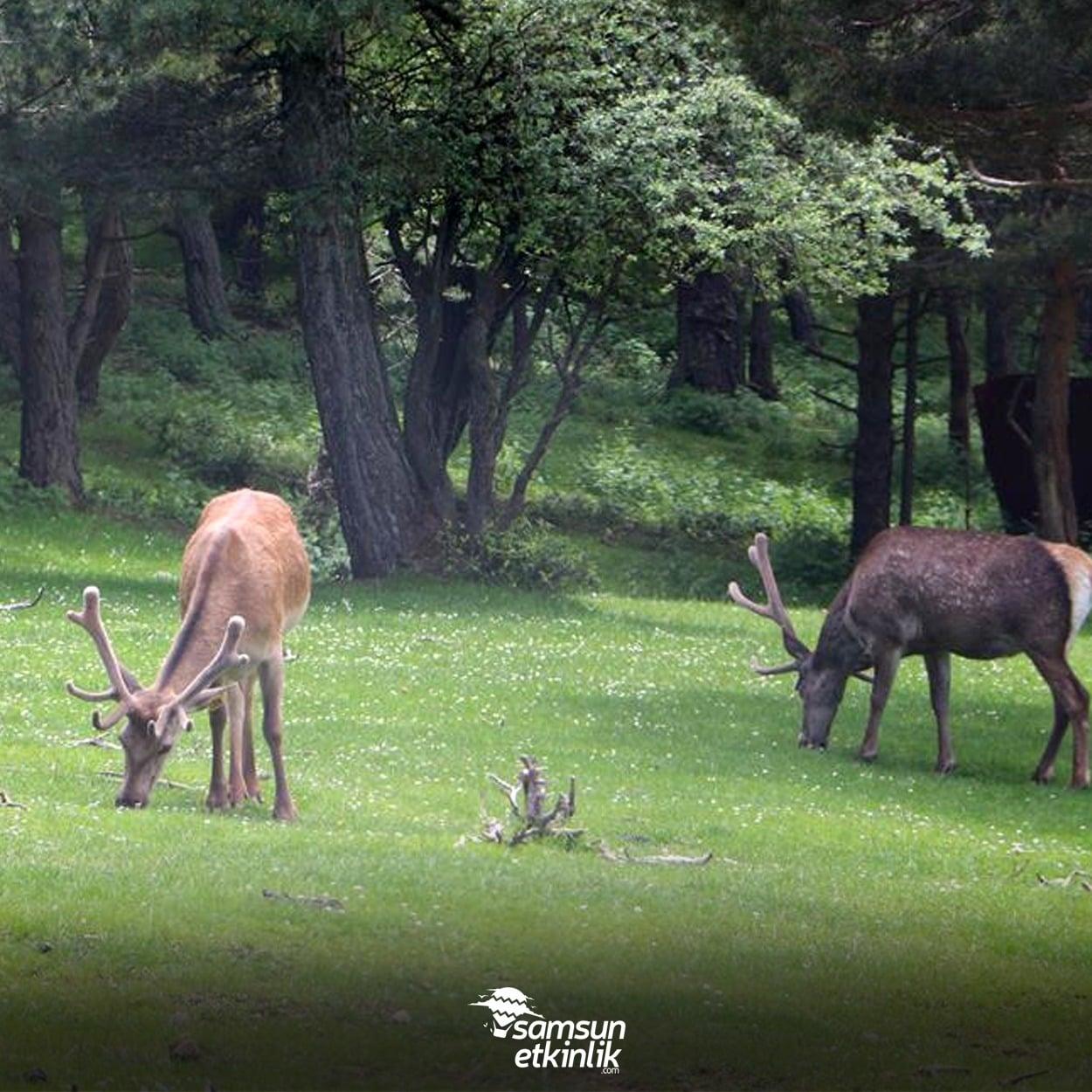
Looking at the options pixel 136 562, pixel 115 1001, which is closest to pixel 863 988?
pixel 115 1001

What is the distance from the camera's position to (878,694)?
60.2 feet

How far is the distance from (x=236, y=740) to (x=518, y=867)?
2610 millimetres

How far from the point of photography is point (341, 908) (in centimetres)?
1023

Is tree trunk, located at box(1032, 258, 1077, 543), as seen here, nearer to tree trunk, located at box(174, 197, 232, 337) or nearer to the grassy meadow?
the grassy meadow

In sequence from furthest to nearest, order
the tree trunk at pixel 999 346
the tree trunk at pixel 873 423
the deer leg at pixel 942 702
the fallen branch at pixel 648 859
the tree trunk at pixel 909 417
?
the tree trunk at pixel 999 346 → the tree trunk at pixel 909 417 → the tree trunk at pixel 873 423 → the deer leg at pixel 942 702 → the fallen branch at pixel 648 859

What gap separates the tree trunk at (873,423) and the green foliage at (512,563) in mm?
5561

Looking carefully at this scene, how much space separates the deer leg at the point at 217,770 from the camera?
13602 millimetres

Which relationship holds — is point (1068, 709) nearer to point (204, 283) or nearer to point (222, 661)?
point (222, 661)

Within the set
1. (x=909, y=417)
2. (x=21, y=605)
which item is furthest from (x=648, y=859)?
(x=909, y=417)

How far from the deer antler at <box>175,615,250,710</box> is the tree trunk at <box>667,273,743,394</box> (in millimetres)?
30143

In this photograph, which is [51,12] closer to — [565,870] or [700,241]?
[700,241]

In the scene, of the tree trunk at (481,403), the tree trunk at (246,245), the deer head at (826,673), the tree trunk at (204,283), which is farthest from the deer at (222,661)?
the tree trunk at (246,245)

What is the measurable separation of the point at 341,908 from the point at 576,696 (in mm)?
10024

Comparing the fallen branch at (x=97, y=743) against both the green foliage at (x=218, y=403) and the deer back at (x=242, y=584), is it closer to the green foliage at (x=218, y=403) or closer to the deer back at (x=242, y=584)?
the deer back at (x=242, y=584)
